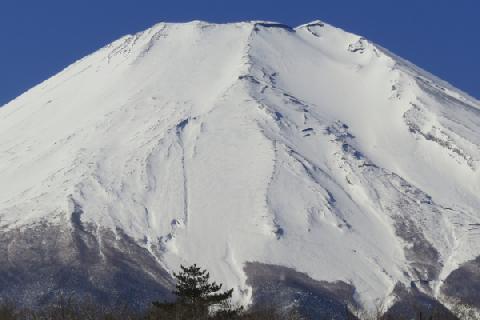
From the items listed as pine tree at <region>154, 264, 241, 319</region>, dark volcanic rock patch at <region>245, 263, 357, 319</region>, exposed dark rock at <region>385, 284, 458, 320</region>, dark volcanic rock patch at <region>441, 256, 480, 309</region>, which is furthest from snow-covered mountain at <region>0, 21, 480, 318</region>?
pine tree at <region>154, 264, 241, 319</region>

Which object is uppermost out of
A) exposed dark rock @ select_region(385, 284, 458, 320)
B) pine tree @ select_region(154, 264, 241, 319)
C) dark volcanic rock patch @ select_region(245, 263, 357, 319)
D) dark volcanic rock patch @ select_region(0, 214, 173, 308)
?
dark volcanic rock patch @ select_region(0, 214, 173, 308)

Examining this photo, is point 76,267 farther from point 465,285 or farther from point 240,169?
point 465,285

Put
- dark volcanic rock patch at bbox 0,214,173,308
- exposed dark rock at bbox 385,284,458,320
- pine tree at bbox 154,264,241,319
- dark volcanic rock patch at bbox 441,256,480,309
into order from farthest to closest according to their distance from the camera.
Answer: dark volcanic rock patch at bbox 441,256,480,309 < exposed dark rock at bbox 385,284,458,320 < dark volcanic rock patch at bbox 0,214,173,308 < pine tree at bbox 154,264,241,319

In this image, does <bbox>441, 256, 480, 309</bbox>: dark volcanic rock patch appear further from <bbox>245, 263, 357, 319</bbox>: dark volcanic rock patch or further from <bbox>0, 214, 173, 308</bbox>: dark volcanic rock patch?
<bbox>0, 214, 173, 308</bbox>: dark volcanic rock patch

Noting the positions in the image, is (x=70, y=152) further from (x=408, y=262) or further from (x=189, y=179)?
(x=408, y=262)

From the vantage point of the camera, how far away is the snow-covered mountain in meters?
133

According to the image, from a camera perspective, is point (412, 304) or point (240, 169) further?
point (240, 169)

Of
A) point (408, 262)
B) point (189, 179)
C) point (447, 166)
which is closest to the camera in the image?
point (408, 262)

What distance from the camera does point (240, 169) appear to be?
502ft

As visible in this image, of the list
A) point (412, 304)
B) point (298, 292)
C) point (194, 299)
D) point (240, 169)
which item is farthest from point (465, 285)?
point (194, 299)

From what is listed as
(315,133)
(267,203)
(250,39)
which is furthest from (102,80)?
(267,203)

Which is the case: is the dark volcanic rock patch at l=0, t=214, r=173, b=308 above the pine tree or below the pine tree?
above

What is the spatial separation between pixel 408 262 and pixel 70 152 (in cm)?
4632

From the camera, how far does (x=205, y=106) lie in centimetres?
16825
